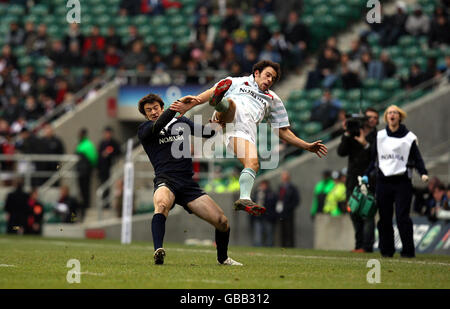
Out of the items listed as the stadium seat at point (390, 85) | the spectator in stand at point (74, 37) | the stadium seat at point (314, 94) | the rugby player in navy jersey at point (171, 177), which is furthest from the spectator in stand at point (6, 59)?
the rugby player in navy jersey at point (171, 177)

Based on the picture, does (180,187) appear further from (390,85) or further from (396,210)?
(390,85)

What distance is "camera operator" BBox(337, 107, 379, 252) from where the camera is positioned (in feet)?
50.2

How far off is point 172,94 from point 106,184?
12.1 ft

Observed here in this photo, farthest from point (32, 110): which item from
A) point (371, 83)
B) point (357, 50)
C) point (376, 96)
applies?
point (376, 96)

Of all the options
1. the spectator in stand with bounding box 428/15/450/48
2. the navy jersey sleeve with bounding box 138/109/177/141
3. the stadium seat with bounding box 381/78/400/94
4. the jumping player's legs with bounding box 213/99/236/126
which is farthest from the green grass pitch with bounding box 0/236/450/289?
the spectator in stand with bounding box 428/15/450/48

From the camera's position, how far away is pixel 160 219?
10.5 metres

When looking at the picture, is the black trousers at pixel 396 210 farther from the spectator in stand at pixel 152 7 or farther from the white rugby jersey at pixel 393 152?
the spectator in stand at pixel 152 7

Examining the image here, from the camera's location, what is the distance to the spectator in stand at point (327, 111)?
73.4ft

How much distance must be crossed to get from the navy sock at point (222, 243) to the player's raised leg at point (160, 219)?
72 centimetres

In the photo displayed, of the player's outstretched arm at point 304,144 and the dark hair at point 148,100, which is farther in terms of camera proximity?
the player's outstretched arm at point 304,144

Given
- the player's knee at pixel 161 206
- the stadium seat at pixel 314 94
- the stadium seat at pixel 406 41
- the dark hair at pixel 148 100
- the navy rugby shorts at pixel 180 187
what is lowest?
the player's knee at pixel 161 206

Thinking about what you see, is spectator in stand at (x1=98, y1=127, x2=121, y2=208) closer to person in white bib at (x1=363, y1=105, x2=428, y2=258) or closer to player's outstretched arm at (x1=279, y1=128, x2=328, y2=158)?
person in white bib at (x1=363, y1=105, x2=428, y2=258)
